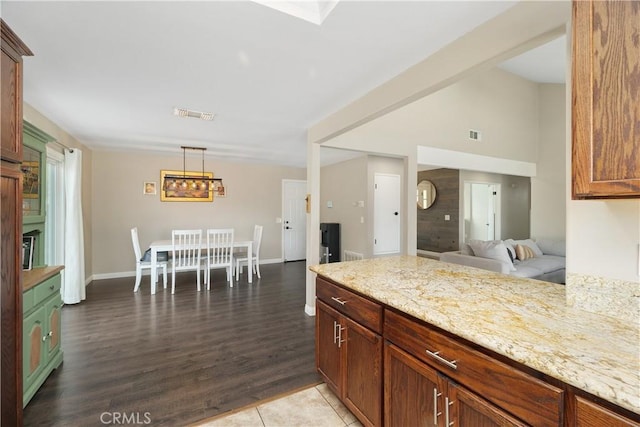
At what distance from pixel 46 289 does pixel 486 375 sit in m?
2.97

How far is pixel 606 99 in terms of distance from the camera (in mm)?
927

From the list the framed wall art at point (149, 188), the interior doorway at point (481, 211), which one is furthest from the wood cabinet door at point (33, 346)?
the interior doorway at point (481, 211)

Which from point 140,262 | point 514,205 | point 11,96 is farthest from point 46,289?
point 514,205

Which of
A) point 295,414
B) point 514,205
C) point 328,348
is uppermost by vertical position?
point 514,205

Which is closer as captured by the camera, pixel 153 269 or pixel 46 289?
pixel 46 289

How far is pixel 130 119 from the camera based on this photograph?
3.38 metres

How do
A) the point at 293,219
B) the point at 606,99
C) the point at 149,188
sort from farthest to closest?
the point at 293,219 < the point at 149,188 < the point at 606,99

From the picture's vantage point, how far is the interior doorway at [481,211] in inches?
271

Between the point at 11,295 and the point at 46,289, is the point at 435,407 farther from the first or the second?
the point at 46,289

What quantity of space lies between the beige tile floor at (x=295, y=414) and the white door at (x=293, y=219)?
5.19 m

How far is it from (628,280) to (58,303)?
3771 mm

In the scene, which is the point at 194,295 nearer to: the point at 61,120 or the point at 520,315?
the point at 61,120

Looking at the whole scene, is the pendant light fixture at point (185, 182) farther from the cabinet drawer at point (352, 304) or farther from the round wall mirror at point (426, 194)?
the round wall mirror at point (426, 194)

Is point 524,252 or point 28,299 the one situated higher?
point 28,299
